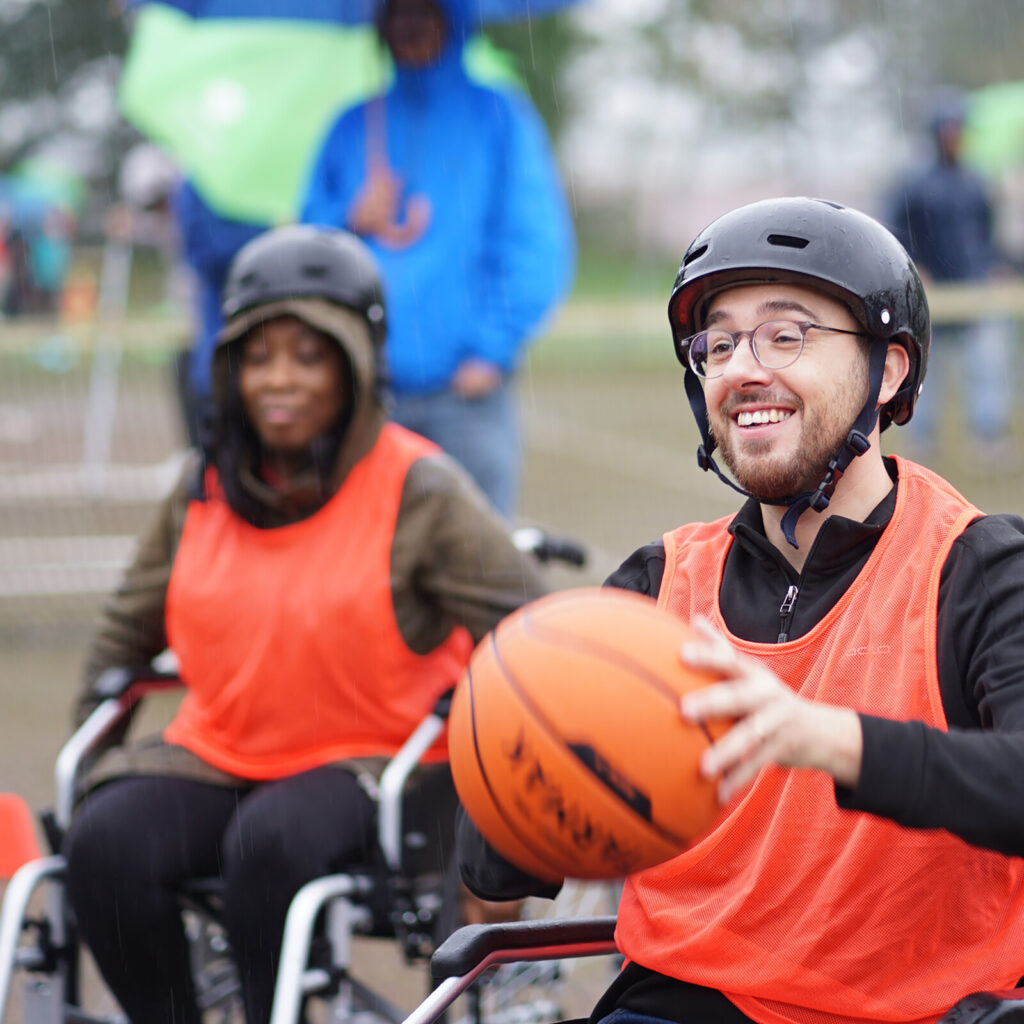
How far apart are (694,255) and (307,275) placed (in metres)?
1.52

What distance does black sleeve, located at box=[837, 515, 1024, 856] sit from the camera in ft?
6.86

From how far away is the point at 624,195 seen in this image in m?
40.9

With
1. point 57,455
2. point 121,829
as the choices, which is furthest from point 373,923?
point 57,455

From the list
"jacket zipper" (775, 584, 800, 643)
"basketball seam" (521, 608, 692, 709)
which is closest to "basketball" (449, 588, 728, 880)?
"basketball seam" (521, 608, 692, 709)

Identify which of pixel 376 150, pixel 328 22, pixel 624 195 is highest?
pixel 624 195

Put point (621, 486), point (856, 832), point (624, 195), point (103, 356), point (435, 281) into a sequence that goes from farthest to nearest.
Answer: point (624, 195), point (103, 356), point (621, 486), point (435, 281), point (856, 832)

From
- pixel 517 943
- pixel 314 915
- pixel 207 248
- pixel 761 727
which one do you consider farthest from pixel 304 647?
pixel 207 248

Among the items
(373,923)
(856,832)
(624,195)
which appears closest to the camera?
(856,832)

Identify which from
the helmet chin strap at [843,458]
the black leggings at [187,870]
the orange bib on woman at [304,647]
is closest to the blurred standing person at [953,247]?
the orange bib on woman at [304,647]

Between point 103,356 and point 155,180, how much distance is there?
4.40 m

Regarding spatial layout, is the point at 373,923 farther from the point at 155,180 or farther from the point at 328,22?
the point at 155,180

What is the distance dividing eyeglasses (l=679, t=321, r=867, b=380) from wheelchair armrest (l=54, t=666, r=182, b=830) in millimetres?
1998

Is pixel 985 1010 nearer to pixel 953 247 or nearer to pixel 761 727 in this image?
pixel 761 727

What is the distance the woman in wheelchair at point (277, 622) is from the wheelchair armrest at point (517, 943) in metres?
0.92
